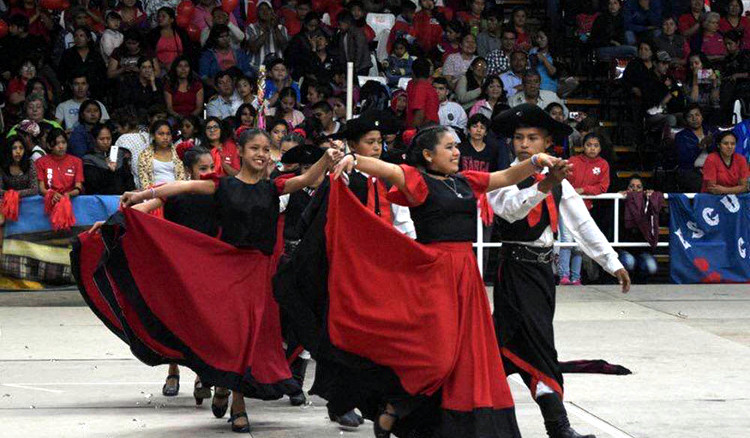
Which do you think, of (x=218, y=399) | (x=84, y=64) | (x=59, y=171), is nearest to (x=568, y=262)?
(x=59, y=171)

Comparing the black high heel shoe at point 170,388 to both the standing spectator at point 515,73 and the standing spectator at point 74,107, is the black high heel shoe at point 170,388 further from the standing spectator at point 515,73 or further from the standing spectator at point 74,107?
the standing spectator at point 515,73

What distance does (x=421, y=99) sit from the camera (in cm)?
1662

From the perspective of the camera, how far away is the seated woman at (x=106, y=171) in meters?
14.0

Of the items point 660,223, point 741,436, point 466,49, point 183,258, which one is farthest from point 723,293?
point 183,258

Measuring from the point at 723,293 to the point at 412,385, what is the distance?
8.51m

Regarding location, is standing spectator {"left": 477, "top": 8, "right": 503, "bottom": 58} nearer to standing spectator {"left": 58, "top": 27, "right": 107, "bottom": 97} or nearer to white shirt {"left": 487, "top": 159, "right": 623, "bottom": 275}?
standing spectator {"left": 58, "top": 27, "right": 107, "bottom": 97}

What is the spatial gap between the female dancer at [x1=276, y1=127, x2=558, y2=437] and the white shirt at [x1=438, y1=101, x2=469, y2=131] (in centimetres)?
994

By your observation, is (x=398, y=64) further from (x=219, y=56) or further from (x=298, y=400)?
(x=298, y=400)

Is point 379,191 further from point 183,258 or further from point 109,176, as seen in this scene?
point 109,176

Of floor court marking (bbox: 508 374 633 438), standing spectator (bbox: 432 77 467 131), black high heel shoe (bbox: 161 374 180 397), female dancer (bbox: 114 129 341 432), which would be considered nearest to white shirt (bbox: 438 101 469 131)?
standing spectator (bbox: 432 77 467 131)

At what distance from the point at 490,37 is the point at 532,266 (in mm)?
11713

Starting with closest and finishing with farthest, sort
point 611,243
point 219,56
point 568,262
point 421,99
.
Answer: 1. point 611,243
2. point 568,262
3. point 421,99
4. point 219,56

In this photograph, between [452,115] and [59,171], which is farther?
[452,115]

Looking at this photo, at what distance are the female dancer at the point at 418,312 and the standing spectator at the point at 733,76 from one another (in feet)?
38.2
